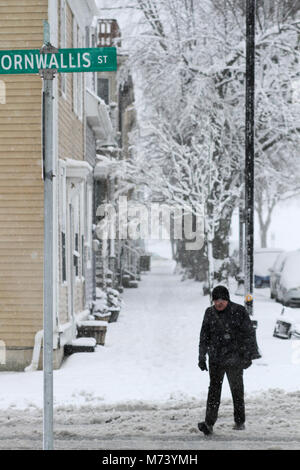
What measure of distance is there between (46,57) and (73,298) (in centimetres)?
930

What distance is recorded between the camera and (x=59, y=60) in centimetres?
569

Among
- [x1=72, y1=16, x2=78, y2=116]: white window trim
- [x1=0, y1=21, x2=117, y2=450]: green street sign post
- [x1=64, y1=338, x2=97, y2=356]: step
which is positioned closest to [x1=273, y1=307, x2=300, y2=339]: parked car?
[x1=64, y1=338, x2=97, y2=356]: step

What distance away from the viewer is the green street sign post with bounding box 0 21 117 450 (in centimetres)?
543

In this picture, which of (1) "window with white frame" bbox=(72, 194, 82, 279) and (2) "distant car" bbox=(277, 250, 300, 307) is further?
(2) "distant car" bbox=(277, 250, 300, 307)

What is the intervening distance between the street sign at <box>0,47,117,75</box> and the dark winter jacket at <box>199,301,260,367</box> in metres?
3.32

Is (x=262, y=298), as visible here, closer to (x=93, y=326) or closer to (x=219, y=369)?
(x=93, y=326)

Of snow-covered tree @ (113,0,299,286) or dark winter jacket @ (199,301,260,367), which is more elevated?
snow-covered tree @ (113,0,299,286)

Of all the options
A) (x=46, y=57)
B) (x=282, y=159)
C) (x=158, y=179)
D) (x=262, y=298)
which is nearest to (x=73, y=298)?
(x=46, y=57)

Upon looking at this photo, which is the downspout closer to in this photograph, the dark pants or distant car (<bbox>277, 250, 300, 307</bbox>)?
the dark pants

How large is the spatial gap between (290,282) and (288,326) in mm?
7065

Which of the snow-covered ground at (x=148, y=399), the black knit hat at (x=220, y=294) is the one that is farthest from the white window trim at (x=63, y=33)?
the black knit hat at (x=220, y=294)

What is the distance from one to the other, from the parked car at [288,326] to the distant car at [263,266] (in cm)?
1616

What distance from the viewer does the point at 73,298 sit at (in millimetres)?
14602

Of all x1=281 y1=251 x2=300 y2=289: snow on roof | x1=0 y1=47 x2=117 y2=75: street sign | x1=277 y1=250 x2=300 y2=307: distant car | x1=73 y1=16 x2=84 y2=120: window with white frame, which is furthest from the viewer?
x1=281 y1=251 x2=300 y2=289: snow on roof
